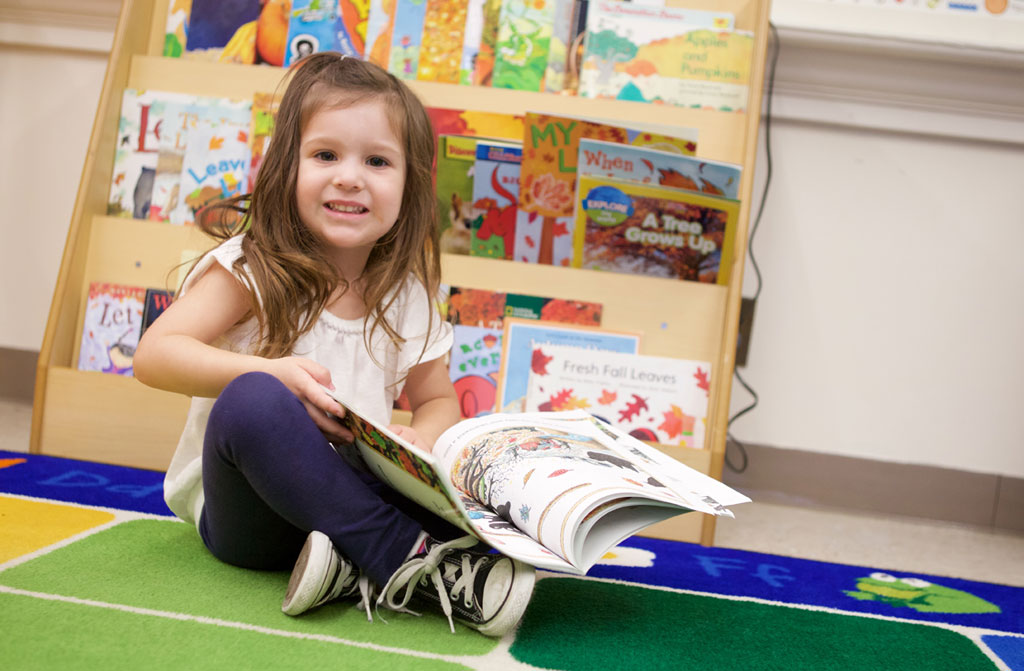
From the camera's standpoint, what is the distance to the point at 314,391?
2.33ft

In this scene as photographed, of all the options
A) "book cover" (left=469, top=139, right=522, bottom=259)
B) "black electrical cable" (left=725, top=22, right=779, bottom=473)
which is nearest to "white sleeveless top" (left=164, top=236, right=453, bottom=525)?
"book cover" (left=469, top=139, right=522, bottom=259)

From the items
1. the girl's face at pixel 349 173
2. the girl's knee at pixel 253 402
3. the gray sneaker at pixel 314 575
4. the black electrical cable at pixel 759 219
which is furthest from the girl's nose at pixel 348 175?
the black electrical cable at pixel 759 219

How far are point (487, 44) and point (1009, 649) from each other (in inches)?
40.6

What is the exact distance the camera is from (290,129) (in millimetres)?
883

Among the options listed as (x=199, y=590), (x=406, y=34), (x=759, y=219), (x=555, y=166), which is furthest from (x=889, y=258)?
(x=199, y=590)

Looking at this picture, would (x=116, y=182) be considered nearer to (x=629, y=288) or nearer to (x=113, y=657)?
(x=629, y=288)

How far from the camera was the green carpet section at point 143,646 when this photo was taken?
1.84 ft

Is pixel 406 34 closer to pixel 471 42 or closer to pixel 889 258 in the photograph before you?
pixel 471 42

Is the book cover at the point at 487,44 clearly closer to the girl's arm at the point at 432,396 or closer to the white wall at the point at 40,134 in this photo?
the girl's arm at the point at 432,396

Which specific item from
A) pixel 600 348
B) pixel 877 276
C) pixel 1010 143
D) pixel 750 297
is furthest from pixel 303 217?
pixel 1010 143

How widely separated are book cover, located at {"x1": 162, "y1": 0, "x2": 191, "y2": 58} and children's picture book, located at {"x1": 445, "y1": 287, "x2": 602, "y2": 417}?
0.60 meters

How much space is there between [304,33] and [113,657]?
1.02 meters

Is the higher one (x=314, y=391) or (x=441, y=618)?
(x=314, y=391)

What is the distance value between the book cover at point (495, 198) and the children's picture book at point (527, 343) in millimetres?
114
